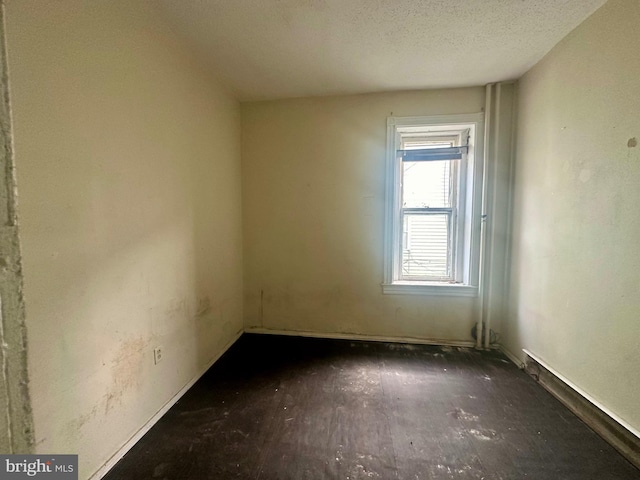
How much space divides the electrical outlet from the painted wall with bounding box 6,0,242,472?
0.04 m

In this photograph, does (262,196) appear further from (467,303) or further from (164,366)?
(467,303)

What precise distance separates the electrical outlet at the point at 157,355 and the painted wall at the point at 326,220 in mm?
1210

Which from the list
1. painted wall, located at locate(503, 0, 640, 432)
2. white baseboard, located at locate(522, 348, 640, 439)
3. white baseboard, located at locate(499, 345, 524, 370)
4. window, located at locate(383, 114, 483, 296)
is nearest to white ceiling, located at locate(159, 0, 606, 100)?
painted wall, located at locate(503, 0, 640, 432)

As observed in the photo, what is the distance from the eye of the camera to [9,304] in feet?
2.65

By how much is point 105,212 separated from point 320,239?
1.75 metres

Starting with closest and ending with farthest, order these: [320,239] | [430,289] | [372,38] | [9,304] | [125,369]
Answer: [9,304], [125,369], [372,38], [430,289], [320,239]

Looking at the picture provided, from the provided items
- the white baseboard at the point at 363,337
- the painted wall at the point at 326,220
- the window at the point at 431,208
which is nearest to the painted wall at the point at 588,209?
the window at the point at 431,208

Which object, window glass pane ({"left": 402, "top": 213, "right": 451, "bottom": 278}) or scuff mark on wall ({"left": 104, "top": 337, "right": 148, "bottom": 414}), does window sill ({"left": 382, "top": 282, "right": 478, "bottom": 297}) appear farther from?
scuff mark on wall ({"left": 104, "top": 337, "right": 148, "bottom": 414})

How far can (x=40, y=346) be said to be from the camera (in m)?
1.00

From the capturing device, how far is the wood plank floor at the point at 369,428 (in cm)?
128

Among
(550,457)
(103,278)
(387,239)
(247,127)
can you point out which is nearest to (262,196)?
(247,127)

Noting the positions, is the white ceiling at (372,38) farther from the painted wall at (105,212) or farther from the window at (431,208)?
the window at (431,208)

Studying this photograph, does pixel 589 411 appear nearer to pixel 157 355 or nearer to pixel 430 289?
pixel 430 289

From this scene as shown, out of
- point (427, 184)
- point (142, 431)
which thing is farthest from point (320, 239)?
point (142, 431)
